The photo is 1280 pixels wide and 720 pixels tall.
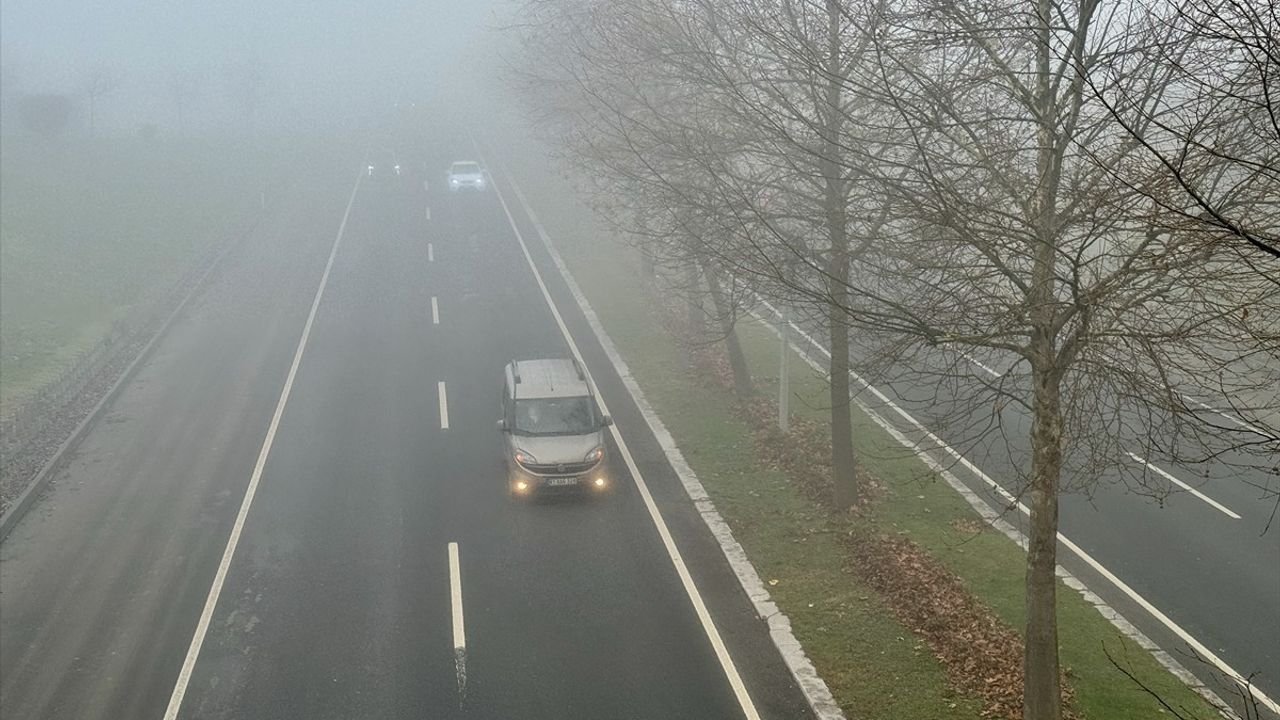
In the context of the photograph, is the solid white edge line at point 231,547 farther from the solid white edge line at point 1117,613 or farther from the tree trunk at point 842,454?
the tree trunk at point 842,454

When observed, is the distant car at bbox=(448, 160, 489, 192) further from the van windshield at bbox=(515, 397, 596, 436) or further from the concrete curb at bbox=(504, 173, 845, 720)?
the van windshield at bbox=(515, 397, 596, 436)

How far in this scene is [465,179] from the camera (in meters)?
50.2

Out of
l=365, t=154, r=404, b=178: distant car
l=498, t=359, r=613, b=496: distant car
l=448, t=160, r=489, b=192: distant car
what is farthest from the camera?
l=365, t=154, r=404, b=178: distant car

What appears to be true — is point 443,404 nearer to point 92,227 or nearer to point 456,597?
point 456,597

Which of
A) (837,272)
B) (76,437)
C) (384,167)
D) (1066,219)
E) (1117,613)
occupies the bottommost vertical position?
(1117,613)

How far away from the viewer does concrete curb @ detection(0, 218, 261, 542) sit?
16625 millimetres

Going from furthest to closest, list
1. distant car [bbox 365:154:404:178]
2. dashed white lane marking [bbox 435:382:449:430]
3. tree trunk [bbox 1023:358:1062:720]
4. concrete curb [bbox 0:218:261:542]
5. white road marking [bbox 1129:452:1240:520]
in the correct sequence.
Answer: distant car [bbox 365:154:404:178], dashed white lane marking [bbox 435:382:449:430], concrete curb [bbox 0:218:261:542], white road marking [bbox 1129:452:1240:520], tree trunk [bbox 1023:358:1062:720]

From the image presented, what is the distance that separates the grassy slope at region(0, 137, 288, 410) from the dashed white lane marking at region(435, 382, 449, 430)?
34.2 feet

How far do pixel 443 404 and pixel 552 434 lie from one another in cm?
547

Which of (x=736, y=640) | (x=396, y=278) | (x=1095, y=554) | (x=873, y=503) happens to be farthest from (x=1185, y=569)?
(x=396, y=278)

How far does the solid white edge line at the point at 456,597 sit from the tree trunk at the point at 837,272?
608 cm

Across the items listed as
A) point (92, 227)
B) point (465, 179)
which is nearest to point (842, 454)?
point (465, 179)

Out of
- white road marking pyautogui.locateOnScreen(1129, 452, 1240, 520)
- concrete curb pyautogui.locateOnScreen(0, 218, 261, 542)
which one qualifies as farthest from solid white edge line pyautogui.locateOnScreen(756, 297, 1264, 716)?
concrete curb pyautogui.locateOnScreen(0, 218, 261, 542)

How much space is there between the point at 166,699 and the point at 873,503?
10.9 m
